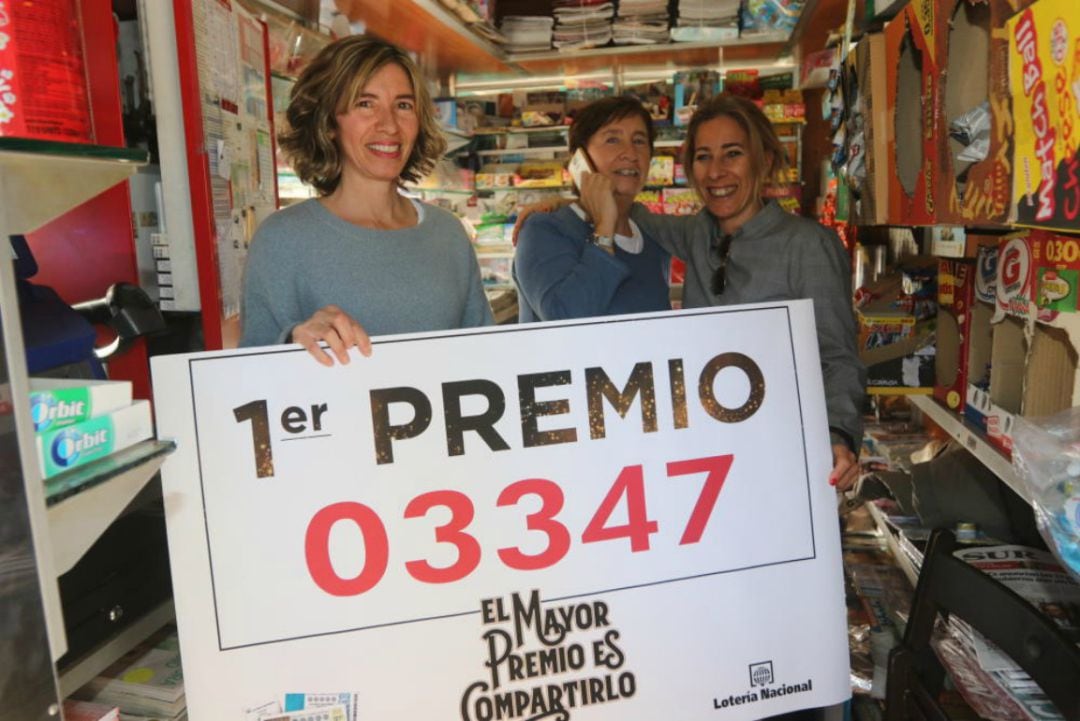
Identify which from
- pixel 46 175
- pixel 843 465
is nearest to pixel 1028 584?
pixel 843 465

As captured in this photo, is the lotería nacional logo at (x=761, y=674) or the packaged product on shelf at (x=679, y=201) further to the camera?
the packaged product on shelf at (x=679, y=201)

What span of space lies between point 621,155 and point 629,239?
206 mm

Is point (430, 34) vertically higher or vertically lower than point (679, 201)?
higher

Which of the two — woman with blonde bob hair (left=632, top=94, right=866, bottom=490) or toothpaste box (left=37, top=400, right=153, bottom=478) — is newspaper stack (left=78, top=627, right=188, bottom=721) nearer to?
toothpaste box (left=37, top=400, right=153, bottom=478)

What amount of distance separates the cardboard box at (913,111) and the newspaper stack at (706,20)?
116 inches

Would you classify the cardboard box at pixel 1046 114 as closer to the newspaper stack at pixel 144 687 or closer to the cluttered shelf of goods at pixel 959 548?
the cluttered shelf of goods at pixel 959 548

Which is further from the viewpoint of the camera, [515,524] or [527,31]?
[527,31]

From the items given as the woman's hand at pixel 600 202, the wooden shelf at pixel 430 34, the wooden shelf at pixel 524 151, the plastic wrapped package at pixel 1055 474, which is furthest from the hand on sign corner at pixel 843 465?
the wooden shelf at pixel 524 151

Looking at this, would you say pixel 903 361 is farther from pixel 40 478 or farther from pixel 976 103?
pixel 40 478

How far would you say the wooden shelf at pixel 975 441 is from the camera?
1.18 m

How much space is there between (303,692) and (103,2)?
4.00 ft

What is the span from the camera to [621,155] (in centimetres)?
193

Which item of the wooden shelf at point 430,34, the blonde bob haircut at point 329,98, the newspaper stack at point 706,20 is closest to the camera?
the blonde bob haircut at point 329,98

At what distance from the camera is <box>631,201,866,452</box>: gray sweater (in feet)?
5.00
